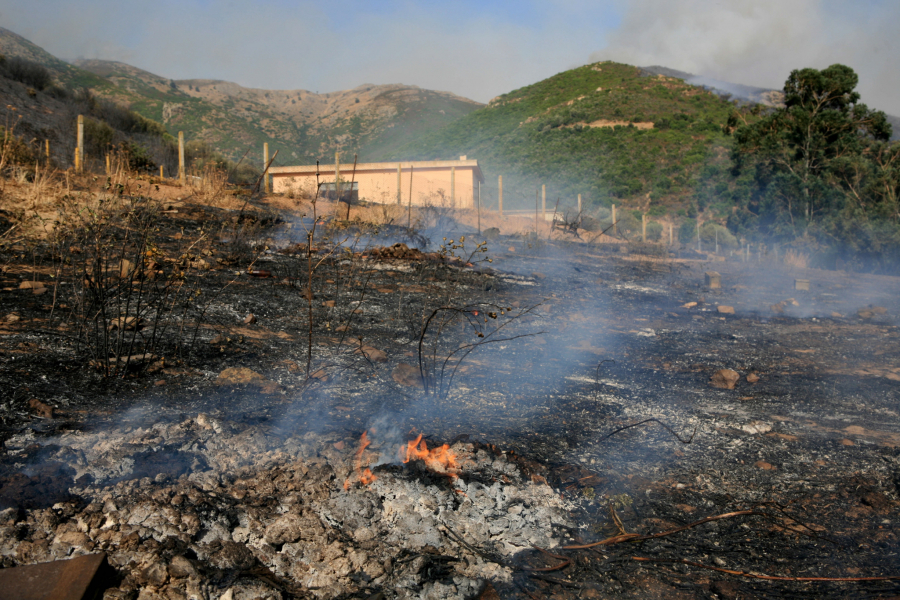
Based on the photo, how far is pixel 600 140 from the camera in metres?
40.2

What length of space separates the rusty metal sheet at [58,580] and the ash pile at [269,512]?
102 mm

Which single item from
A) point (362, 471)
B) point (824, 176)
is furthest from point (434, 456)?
point (824, 176)

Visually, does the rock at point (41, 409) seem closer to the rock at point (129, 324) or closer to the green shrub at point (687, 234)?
the rock at point (129, 324)

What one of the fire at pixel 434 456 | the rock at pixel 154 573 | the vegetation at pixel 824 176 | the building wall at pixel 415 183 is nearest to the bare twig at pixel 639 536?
the fire at pixel 434 456

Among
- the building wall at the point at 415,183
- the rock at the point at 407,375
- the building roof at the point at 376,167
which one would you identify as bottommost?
the rock at the point at 407,375

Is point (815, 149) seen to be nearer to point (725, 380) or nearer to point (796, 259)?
point (796, 259)

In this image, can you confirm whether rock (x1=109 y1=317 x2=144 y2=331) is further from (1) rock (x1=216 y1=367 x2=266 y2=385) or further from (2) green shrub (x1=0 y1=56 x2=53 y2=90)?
(2) green shrub (x1=0 y1=56 x2=53 y2=90)

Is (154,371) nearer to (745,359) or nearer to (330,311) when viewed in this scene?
(330,311)

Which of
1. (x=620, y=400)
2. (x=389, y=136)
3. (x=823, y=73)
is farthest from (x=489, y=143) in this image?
(x=620, y=400)

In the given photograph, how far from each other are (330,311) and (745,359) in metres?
4.73

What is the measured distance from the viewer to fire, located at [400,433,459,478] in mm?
2699

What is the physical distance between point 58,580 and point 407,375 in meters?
2.53

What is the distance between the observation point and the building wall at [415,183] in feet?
63.7

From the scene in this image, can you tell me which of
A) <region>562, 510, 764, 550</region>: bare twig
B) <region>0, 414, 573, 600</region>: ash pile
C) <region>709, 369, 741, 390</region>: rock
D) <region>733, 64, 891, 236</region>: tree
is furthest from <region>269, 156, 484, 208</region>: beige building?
A: <region>562, 510, 764, 550</region>: bare twig
